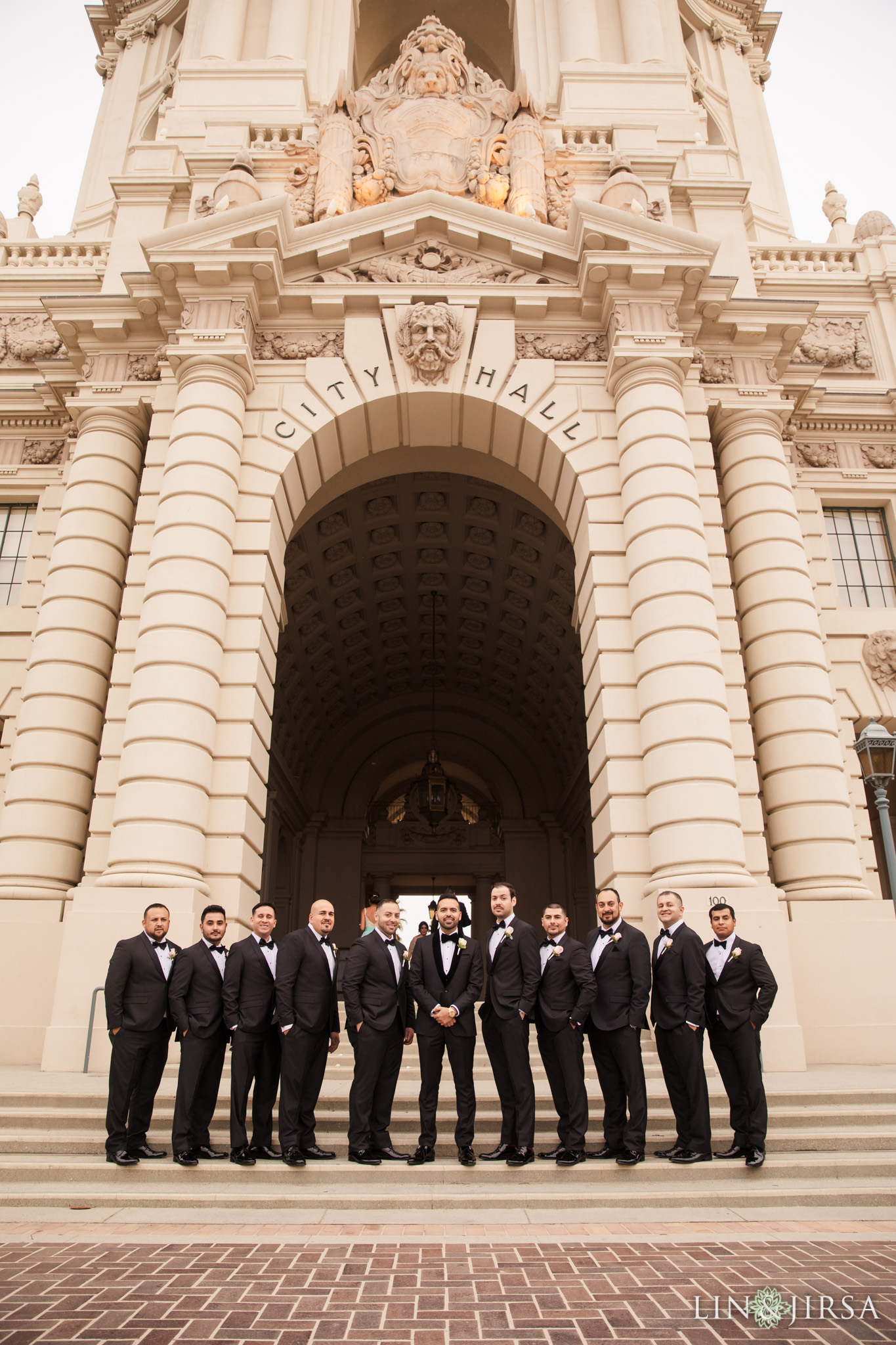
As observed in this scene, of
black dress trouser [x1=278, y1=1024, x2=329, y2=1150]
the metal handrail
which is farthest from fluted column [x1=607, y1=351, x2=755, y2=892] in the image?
the metal handrail

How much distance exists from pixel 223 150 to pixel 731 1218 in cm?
1974

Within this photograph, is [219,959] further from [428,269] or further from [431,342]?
[428,269]

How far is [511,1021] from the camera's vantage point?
7.94 m

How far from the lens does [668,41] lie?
25562mm

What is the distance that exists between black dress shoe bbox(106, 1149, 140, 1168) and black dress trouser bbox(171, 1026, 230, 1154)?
12.6 inches

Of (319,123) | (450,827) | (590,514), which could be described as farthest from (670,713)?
(450,827)

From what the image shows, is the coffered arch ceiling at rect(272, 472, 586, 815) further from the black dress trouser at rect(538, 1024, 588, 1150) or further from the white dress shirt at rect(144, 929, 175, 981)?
the black dress trouser at rect(538, 1024, 588, 1150)

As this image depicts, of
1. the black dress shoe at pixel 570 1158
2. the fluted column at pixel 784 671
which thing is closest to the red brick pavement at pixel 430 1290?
the black dress shoe at pixel 570 1158

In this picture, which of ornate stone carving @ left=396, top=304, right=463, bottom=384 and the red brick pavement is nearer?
the red brick pavement

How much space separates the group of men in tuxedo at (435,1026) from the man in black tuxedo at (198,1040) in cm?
2

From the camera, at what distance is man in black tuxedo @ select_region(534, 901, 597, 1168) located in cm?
770

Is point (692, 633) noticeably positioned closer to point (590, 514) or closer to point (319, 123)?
point (590, 514)

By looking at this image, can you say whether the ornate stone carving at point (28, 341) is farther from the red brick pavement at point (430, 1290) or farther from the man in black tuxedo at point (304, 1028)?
the red brick pavement at point (430, 1290)

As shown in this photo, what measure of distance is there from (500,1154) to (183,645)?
8.36 meters
